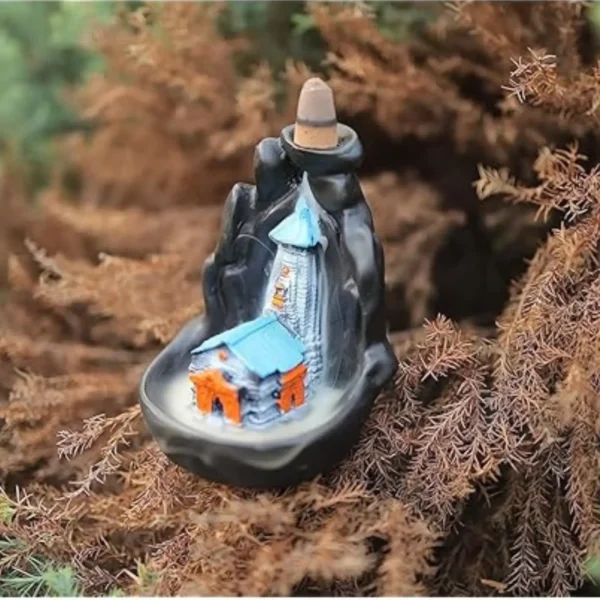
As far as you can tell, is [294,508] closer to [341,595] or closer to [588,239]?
[341,595]

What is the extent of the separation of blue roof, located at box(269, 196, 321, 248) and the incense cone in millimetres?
49

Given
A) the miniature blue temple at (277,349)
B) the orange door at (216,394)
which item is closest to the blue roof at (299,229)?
the miniature blue temple at (277,349)

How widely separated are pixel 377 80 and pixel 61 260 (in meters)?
0.40

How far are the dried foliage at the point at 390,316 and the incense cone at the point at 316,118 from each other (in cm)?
17

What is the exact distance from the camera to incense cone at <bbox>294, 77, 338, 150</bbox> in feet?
2.72

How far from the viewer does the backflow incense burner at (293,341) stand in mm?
812

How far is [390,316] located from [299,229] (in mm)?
541

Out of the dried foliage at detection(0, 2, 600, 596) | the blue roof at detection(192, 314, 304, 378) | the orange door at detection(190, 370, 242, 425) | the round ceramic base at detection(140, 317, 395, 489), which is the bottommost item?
the dried foliage at detection(0, 2, 600, 596)

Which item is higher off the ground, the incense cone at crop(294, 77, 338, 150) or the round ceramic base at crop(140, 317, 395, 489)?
the incense cone at crop(294, 77, 338, 150)

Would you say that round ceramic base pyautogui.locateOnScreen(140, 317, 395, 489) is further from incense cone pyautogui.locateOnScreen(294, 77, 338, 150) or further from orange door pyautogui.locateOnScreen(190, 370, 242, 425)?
incense cone pyautogui.locateOnScreen(294, 77, 338, 150)

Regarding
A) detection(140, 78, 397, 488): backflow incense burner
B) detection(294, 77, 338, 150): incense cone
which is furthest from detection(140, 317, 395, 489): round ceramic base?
detection(294, 77, 338, 150): incense cone

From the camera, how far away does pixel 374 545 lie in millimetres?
865

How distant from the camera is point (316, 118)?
830 millimetres

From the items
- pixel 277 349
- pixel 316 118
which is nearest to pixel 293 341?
pixel 277 349
